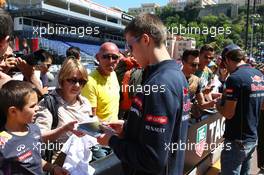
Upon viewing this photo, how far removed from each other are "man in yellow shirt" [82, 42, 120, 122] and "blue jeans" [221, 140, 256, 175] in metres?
1.27

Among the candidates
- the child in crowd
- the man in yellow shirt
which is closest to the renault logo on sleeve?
the child in crowd

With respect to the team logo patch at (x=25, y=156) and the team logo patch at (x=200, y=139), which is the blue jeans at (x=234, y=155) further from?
the team logo patch at (x=25, y=156)

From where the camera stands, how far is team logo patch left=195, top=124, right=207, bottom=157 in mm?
4742

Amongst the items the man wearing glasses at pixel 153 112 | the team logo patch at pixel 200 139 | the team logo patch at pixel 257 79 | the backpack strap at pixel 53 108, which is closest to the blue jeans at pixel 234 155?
the team logo patch at pixel 257 79

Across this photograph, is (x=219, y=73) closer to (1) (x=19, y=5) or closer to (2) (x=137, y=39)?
(2) (x=137, y=39)

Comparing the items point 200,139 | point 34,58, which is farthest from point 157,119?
point 200,139

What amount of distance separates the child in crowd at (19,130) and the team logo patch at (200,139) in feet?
9.31

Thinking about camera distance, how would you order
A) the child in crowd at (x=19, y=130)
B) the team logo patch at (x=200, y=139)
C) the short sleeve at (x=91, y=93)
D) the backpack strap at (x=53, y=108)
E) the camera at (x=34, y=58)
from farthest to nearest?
the team logo patch at (x=200, y=139) < the short sleeve at (x=91, y=93) < the camera at (x=34, y=58) < the backpack strap at (x=53, y=108) < the child in crowd at (x=19, y=130)

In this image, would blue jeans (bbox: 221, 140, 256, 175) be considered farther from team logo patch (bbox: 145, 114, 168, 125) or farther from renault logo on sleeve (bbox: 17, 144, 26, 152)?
renault logo on sleeve (bbox: 17, 144, 26, 152)

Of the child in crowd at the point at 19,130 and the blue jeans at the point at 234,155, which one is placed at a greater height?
the child in crowd at the point at 19,130

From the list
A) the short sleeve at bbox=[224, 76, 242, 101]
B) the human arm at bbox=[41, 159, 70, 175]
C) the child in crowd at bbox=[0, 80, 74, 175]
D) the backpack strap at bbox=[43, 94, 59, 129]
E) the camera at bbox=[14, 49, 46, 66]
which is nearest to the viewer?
the child in crowd at bbox=[0, 80, 74, 175]

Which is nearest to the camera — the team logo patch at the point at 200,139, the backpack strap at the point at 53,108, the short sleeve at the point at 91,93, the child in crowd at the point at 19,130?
the child in crowd at the point at 19,130

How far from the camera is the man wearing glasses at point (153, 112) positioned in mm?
1737

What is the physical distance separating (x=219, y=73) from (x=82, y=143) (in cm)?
631
